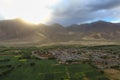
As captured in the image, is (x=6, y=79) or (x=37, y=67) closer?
(x=6, y=79)

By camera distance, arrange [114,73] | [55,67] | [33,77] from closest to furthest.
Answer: [33,77], [114,73], [55,67]

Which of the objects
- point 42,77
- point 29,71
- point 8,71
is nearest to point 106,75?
point 42,77

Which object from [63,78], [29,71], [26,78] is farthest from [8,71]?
[63,78]

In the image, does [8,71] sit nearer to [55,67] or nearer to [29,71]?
[29,71]

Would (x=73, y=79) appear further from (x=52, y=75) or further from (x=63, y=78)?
(x=52, y=75)

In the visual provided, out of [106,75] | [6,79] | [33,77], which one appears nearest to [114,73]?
[106,75]

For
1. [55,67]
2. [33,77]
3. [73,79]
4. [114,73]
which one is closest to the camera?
[73,79]

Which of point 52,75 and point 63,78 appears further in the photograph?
point 52,75

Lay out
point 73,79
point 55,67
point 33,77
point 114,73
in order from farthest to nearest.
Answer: point 55,67 < point 114,73 < point 33,77 < point 73,79

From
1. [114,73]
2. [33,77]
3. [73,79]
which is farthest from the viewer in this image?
[114,73]
